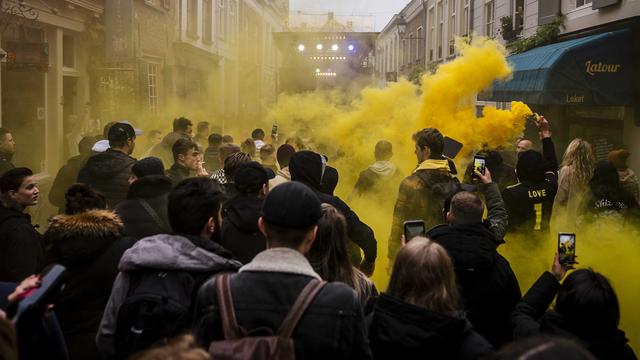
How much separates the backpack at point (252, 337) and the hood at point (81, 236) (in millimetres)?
1010

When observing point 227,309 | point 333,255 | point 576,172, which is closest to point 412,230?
point 333,255

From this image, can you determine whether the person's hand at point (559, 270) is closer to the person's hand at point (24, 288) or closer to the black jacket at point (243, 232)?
the black jacket at point (243, 232)

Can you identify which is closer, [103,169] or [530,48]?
[103,169]

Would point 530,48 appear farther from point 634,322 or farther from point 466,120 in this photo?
point 634,322

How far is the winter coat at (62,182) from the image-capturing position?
18.4ft

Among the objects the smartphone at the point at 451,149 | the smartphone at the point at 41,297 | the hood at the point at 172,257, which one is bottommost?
the smartphone at the point at 41,297

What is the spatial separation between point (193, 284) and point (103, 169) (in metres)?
2.90

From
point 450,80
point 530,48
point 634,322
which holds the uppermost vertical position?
point 530,48

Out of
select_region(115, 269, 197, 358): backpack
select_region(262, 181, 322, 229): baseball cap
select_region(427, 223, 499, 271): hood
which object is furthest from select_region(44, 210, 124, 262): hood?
select_region(427, 223, 499, 271): hood

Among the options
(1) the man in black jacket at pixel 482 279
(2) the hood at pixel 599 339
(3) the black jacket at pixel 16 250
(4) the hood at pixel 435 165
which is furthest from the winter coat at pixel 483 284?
(3) the black jacket at pixel 16 250

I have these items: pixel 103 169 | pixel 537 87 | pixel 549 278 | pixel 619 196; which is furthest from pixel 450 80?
pixel 549 278

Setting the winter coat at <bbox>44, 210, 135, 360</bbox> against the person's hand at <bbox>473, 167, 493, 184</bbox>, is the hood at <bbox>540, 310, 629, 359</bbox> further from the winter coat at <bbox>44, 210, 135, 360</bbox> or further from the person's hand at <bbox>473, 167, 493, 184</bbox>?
the person's hand at <bbox>473, 167, 493, 184</bbox>

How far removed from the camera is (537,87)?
9.54 meters

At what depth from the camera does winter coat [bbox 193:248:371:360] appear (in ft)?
6.62
